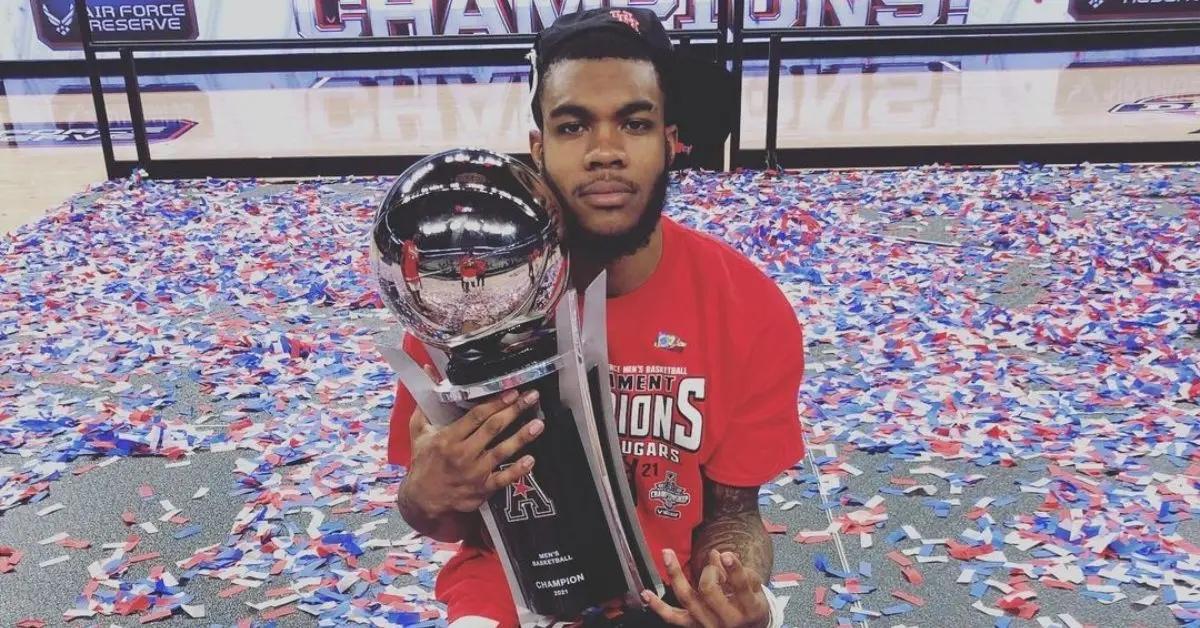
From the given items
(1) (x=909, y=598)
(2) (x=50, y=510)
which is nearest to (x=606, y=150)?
(1) (x=909, y=598)

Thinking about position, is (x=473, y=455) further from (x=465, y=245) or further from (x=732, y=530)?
(x=732, y=530)

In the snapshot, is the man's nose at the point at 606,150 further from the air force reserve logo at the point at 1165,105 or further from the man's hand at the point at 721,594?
the air force reserve logo at the point at 1165,105

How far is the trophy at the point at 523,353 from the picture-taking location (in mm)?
907

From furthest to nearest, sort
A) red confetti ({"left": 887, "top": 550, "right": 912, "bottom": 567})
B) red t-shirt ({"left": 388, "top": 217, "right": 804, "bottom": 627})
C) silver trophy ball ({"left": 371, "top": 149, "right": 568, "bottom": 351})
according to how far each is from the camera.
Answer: red confetti ({"left": 887, "top": 550, "right": 912, "bottom": 567})
red t-shirt ({"left": 388, "top": 217, "right": 804, "bottom": 627})
silver trophy ball ({"left": 371, "top": 149, "right": 568, "bottom": 351})

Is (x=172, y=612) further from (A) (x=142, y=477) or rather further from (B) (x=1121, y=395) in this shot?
(B) (x=1121, y=395)

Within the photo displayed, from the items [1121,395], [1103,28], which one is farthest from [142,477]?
[1103,28]

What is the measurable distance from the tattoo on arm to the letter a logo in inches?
12.1

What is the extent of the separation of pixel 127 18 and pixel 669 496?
10.5 metres

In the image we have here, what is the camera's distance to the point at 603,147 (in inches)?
43.1

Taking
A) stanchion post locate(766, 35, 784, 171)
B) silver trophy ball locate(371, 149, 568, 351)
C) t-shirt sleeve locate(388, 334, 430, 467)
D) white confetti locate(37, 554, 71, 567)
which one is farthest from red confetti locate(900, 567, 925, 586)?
stanchion post locate(766, 35, 784, 171)

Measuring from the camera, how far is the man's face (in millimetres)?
1102

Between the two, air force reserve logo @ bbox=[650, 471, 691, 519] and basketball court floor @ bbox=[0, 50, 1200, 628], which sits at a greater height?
air force reserve logo @ bbox=[650, 471, 691, 519]

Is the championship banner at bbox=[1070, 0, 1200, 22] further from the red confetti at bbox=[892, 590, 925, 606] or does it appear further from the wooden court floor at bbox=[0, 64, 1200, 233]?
the red confetti at bbox=[892, 590, 925, 606]

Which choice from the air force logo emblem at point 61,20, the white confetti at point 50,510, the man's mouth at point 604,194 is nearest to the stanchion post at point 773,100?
the white confetti at point 50,510
